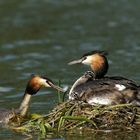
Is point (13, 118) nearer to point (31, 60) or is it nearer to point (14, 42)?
point (31, 60)

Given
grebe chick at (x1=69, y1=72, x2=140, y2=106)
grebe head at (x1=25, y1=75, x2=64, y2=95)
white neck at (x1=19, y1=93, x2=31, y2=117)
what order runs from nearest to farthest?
grebe chick at (x1=69, y1=72, x2=140, y2=106) < grebe head at (x1=25, y1=75, x2=64, y2=95) < white neck at (x1=19, y1=93, x2=31, y2=117)

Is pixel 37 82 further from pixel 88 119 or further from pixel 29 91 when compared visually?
pixel 88 119

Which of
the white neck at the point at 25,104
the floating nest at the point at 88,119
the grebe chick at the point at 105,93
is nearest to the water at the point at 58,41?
the floating nest at the point at 88,119

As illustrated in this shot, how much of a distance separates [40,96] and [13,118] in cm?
214

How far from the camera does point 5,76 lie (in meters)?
19.0

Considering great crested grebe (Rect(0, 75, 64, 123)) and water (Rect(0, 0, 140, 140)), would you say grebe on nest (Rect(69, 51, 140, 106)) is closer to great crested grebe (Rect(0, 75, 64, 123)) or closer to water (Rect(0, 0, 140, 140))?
great crested grebe (Rect(0, 75, 64, 123))

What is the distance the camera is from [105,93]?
44.8ft

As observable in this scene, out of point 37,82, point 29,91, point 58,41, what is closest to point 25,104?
point 29,91

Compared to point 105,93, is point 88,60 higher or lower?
higher

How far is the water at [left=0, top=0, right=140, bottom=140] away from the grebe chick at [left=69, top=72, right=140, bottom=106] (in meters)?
0.77

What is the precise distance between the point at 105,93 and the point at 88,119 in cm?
74

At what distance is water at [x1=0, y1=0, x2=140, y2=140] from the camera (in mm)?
16672

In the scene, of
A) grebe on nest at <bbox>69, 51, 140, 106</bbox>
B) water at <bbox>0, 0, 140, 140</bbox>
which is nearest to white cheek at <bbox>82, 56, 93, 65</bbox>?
grebe on nest at <bbox>69, 51, 140, 106</bbox>

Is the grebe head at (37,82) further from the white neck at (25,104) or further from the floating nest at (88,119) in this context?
the floating nest at (88,119)
